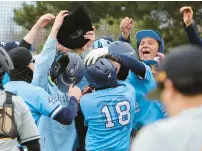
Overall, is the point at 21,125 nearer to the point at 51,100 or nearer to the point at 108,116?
the point at 51,100

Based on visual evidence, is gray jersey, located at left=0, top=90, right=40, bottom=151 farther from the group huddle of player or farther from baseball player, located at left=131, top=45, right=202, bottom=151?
baseball player, located at left=131, top=45, right=202, bottom=151

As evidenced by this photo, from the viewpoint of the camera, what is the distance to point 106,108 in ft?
12.9

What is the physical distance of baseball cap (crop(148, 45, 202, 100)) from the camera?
70.9 inches

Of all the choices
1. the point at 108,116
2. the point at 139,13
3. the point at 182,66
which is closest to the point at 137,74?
the point at 108,116

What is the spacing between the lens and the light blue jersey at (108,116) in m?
3.94

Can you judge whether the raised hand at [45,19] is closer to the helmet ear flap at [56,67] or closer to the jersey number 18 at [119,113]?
the helmet ear flap at [56,67]

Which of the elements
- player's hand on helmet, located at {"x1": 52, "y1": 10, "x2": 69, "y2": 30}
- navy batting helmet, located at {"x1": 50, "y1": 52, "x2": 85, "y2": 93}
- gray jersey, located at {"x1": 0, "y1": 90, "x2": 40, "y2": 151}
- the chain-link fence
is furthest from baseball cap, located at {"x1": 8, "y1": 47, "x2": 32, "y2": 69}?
the chain-link fence

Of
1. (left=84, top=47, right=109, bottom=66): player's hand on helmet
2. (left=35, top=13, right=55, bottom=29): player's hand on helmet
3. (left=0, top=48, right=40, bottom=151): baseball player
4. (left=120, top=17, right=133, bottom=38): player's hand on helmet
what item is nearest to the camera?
(left=0, top=48, right=40, bottom=151): baseball player

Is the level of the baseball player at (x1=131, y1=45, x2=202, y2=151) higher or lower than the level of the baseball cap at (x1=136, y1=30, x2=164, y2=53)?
higher

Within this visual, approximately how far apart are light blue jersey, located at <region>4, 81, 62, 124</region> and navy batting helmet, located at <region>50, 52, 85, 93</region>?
0.34 metres

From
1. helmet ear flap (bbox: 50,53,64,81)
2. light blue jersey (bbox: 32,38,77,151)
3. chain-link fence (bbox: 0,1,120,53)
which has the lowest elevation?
chain-link fence (bbox: 0,1,120,53)

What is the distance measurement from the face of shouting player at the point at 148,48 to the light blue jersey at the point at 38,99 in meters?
1.38

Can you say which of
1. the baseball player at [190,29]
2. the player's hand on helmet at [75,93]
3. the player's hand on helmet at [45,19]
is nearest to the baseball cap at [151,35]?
the baseball player at [190,29]

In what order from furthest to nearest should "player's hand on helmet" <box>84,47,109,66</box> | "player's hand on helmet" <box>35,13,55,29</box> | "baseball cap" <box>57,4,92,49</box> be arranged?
1. "player's hand on helmet" <box>35,13,55,29</box>
2. "baseball cap" <box>57,4,92,49</box>
3. "player's hand on helmet" <box>84,47,109,66</box>
